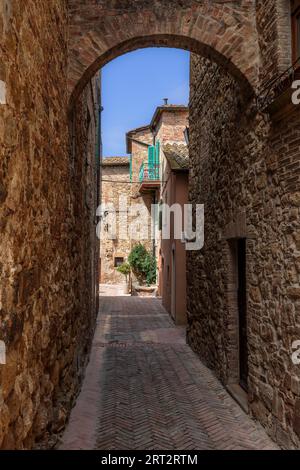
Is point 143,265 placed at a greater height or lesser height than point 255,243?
lesser

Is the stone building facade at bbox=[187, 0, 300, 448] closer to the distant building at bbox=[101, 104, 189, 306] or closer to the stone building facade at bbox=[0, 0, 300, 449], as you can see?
the stone building facade at bbox=[0, 0, 300, 449]

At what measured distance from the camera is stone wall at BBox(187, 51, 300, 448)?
3883 millimetres

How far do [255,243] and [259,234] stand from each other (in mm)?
145

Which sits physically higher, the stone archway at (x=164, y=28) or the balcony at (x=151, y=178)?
the balcony at (x=151, y=178)

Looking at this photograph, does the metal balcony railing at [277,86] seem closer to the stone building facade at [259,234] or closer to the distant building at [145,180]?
the stone building facade at [259,234]

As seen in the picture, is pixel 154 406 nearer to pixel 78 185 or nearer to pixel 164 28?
pixel 78 185

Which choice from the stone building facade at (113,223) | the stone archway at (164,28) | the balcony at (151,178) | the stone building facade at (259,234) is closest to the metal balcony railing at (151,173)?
the balcony at (151,178)

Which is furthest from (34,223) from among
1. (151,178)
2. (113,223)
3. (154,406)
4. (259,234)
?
(113,223)

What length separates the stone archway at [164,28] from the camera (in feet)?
15.8

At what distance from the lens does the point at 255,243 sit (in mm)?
4746

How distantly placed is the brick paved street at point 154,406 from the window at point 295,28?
154 inches

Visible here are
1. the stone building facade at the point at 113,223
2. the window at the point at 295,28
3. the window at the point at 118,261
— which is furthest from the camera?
the window at the point at 118,261

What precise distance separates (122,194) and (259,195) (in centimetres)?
2524
